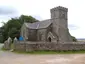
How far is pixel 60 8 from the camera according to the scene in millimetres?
38500

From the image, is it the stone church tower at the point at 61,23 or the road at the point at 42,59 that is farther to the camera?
the stone church tower at the point at 61,23

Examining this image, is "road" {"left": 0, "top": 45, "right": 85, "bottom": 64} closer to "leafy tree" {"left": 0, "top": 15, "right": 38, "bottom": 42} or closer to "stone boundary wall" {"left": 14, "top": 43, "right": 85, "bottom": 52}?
"stone boundary wall" {"left": 14, "top": 43, "right": 85, "bottom": 52}

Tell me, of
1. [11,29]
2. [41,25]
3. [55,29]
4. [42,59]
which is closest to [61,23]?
[55,29]

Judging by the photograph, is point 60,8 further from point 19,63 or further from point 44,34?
point 19,63

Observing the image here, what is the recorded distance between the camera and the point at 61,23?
38.0 metres

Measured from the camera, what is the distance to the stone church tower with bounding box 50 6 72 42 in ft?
123

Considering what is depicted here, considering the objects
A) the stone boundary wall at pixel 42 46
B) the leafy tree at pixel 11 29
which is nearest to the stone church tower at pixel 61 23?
the stone boundary wall at pixel 42 46

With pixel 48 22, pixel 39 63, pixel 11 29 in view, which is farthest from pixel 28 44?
pixel 11 29

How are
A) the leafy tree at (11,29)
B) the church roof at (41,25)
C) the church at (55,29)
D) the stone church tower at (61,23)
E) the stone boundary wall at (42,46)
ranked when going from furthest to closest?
the leafy tree at (11,29), the church roof at (41,25), the stone church tower at (61,23), the church at (55,29), the stone boundary wall at (42,46)

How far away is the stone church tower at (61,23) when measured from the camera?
123ft

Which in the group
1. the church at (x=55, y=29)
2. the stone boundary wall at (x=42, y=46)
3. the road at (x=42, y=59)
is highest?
the church at (x=55, y=29)

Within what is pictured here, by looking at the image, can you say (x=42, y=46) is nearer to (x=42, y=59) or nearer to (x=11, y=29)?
(x=42, y=59)

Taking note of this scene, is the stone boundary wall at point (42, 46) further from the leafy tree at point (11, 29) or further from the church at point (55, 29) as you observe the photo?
the leafy tree at point (11, 29)

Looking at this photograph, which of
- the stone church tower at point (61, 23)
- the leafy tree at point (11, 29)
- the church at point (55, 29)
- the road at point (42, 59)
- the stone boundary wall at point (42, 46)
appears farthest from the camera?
the leafy tree at point (11, 29)
